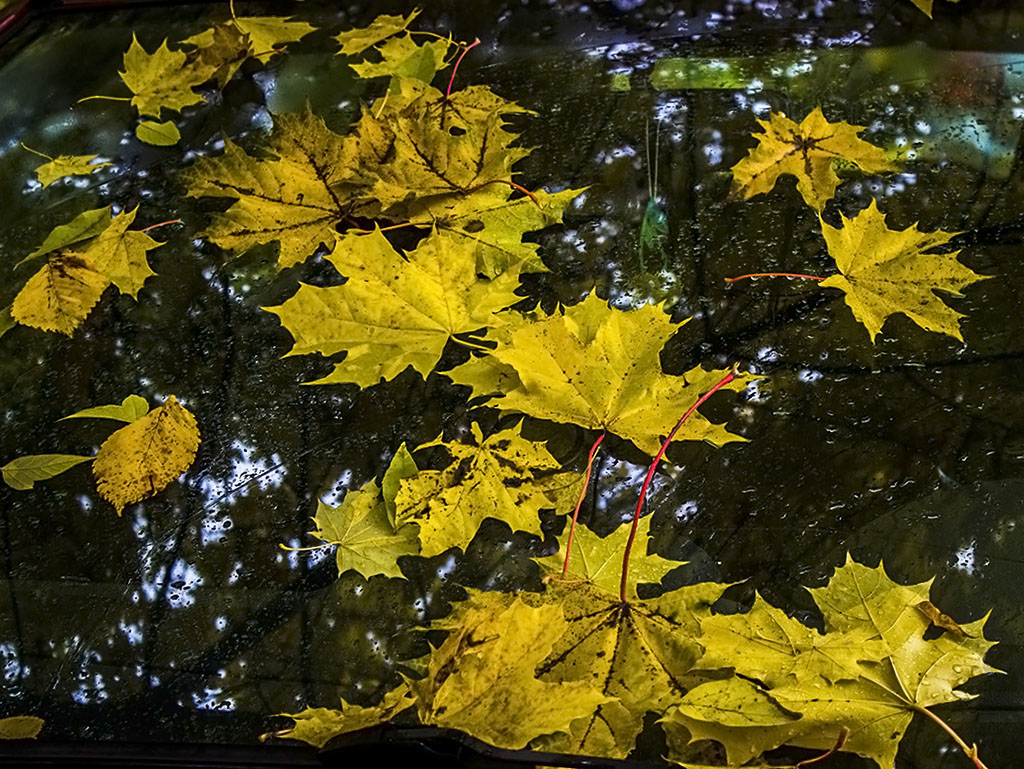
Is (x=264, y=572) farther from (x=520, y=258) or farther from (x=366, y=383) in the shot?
(x=520, y=258)

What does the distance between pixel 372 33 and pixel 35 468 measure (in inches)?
33.6

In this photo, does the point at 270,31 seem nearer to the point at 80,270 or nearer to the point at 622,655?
the point at 80,270

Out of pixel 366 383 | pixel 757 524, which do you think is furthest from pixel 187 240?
pixel 757 524

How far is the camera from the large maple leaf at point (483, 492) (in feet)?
2.97

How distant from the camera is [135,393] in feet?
3.56

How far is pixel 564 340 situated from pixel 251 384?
383mm

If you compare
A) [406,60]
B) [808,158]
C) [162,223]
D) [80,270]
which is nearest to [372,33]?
[406,60]

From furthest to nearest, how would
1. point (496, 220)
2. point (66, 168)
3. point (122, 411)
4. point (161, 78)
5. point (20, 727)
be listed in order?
point (161, 78) < point (66, 168) < point (496, 220) < point (122, 411) < point (20, 727)

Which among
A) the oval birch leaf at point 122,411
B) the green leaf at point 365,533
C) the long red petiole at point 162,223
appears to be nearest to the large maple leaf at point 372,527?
the green leaf at point 365,533

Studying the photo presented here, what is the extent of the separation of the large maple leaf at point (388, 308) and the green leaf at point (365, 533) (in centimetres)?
14

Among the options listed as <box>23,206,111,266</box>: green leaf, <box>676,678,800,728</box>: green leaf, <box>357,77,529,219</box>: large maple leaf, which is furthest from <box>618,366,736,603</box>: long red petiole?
<box>23,206,111,266</box>: green leaf

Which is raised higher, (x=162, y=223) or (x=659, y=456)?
(x=162, y=223)

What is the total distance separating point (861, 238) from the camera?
1.09m

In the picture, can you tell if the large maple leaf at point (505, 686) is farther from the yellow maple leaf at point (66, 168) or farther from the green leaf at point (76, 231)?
the yellow maple leaf at point (66, 168)
